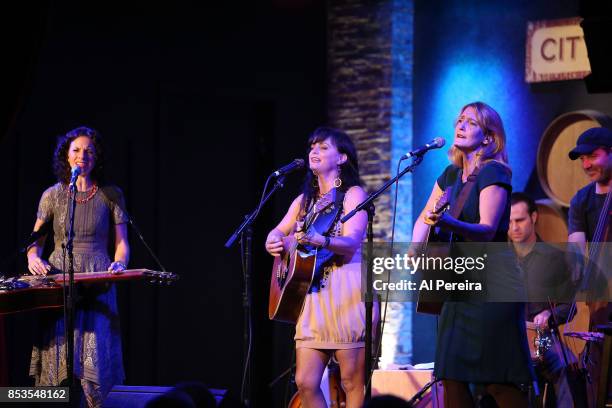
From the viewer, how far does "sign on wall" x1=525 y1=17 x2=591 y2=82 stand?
741 cm

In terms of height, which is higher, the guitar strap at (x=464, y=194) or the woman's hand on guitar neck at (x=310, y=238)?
Result: the guitar strap at (x=464, y=194)

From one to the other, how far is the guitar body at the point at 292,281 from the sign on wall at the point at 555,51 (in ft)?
10.1

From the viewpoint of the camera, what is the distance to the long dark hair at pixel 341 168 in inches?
221

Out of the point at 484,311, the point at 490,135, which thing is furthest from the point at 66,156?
the point at 484,311

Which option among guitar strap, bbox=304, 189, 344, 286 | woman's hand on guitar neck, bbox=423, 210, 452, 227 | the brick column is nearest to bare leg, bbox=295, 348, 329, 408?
guitar strap, bbox=304, 189, 344, 286

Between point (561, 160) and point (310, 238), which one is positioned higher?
point (561, 160)

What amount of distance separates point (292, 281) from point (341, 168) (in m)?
0.72

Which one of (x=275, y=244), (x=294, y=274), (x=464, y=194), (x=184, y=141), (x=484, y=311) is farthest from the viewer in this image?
(x=184, y=141)

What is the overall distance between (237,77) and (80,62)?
1.43 m

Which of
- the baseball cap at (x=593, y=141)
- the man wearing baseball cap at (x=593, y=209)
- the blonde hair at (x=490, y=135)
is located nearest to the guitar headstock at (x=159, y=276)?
the blonde hair at (x=490, y=135)

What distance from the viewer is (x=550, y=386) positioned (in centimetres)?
599

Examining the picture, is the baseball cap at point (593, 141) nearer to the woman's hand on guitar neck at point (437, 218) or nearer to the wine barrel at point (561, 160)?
the wine barrel at point (561, 160)

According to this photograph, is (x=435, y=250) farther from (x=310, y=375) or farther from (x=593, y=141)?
(x=593, y=141)

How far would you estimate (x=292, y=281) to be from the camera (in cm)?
538
